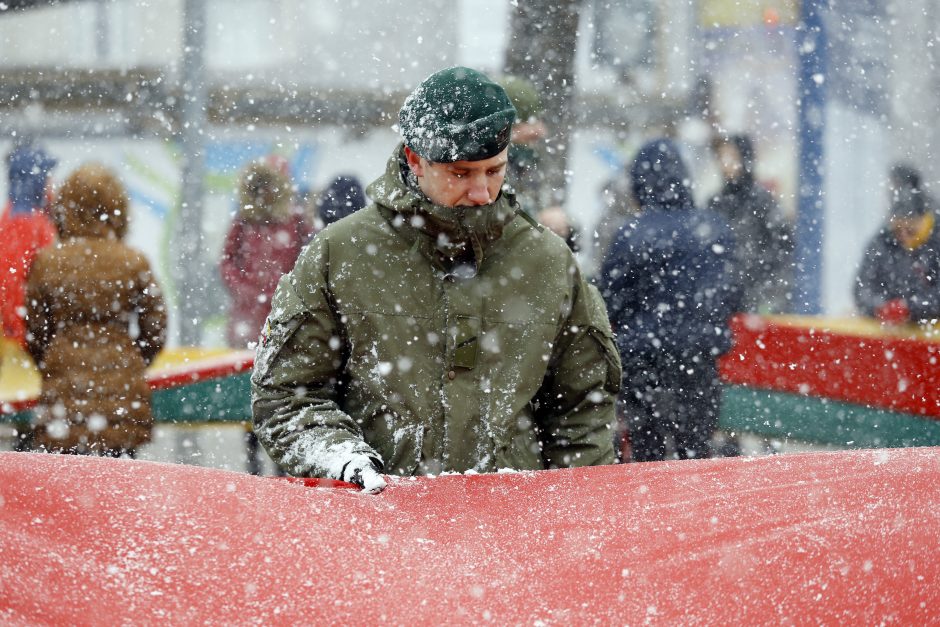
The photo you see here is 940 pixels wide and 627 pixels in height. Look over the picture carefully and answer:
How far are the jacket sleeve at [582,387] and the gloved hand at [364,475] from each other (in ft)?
1.86

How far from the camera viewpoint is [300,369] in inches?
88.2

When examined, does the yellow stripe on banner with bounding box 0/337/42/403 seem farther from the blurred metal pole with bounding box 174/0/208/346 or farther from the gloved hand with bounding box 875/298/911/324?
the gloved hand with bounding box 875/298/911/324

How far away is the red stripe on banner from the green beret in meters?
3.83

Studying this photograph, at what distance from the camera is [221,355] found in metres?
6.17

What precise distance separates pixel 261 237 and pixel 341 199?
119 cm

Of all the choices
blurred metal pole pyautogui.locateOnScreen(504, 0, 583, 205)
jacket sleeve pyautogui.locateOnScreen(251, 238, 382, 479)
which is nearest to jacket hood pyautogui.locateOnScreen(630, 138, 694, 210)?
blurred metal pole pyautogui.locateOnScreen(504, 0, 583, 205)

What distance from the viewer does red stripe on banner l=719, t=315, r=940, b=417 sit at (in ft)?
19.5

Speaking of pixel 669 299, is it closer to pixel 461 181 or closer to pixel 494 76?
pixel 494 76

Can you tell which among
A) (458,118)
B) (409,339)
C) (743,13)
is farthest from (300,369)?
(743,13)

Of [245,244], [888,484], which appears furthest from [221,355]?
[888,484]

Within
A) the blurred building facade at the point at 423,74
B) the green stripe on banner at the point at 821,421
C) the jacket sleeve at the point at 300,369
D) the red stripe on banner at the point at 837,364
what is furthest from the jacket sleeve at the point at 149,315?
the blurred building facade at the point at 423,74

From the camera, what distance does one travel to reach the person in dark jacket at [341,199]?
17.4ft

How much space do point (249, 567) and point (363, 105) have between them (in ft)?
38.0

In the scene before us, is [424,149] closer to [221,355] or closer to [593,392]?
[593,392]
